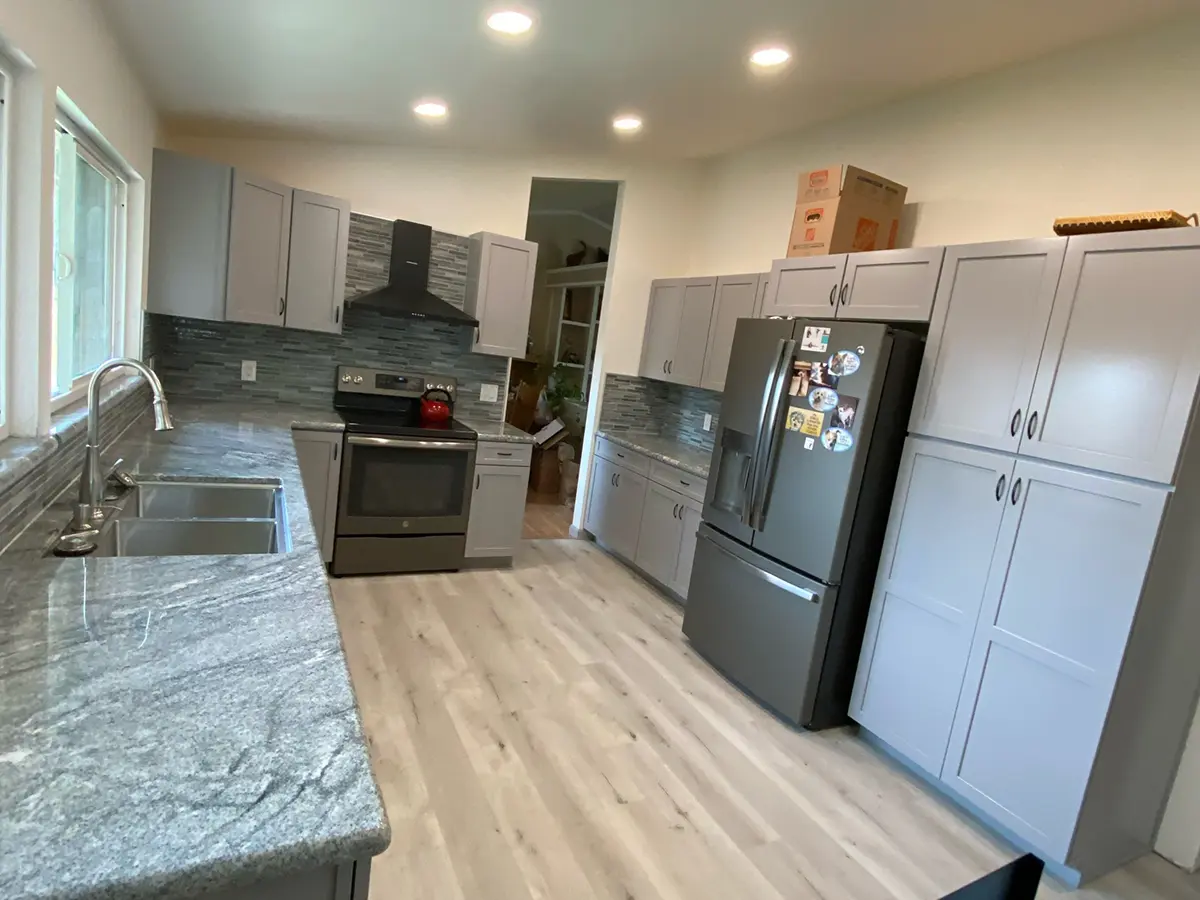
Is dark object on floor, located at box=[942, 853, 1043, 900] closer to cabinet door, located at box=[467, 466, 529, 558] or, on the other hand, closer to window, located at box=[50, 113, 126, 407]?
window, located at box=[50, 113, 126, 407]

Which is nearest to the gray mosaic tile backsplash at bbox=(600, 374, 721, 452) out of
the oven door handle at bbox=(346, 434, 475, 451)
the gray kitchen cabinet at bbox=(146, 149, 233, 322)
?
the oven door handle at bbox=(346, 434, 475, 451)

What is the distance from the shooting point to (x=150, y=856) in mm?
691

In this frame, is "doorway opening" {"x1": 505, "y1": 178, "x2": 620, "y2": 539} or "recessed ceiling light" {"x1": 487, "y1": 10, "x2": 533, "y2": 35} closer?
"recessed ceiling light" {"x1": 487, "y1": 10, "x2": 533, "y2": 35}

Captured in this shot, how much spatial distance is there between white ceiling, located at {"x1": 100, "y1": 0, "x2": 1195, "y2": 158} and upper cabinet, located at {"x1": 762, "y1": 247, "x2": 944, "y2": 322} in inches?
29.7

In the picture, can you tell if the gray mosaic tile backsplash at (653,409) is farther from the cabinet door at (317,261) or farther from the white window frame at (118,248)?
the white window frame at (118,248)

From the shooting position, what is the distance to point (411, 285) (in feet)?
13.0

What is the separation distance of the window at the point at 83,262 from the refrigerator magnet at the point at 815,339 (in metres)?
2.54

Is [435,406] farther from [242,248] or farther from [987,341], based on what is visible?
[987,341]

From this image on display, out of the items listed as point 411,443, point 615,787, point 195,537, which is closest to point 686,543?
point 411,443

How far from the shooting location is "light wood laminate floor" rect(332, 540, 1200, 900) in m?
1.95

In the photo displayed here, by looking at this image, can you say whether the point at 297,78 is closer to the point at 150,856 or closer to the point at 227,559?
the point at 227,559

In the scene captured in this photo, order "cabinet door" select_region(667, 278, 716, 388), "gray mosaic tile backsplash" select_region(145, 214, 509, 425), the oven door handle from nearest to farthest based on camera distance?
1. the oven door handle
2. "gray mosaic tile backsplash" select_region(145, 214, 509, 425)
3. "cabinet door" select_region(667, 278, 716, 388)

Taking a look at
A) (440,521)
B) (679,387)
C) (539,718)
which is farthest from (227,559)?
(679,387)

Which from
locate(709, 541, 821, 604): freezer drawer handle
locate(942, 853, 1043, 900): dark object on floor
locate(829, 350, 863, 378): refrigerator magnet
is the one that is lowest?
locate(709, 541, 821, 604): freezer drawer handle
